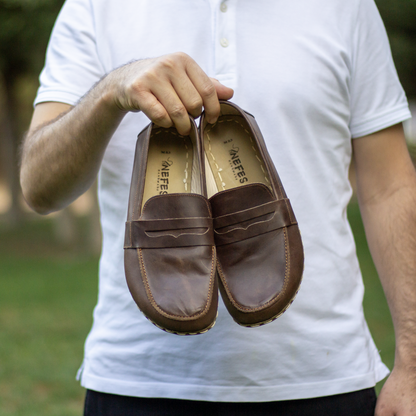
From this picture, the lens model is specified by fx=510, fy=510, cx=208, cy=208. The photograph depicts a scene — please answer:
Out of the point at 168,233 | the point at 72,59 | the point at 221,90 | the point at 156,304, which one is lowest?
the point at 156,304

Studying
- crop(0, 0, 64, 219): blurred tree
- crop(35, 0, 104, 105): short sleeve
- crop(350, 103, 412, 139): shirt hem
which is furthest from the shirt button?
crop(0, 0, 64, 219): blurred tree

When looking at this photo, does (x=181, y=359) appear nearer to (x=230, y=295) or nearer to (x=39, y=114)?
(x=230, y=295)

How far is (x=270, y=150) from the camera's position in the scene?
1.55 meters

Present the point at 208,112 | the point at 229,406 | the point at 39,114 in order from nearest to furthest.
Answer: the point at 208,112 → the point at 229,406 → the point at 39,114

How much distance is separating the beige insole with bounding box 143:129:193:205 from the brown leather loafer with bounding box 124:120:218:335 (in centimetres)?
12

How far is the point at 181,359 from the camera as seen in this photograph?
1.49 meters

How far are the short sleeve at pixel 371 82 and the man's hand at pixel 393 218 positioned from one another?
0.05m

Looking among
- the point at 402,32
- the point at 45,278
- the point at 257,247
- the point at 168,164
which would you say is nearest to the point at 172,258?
the point at 257,247

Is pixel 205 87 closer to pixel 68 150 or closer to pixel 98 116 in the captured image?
pixel 98 116

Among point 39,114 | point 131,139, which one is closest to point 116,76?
point 131,139

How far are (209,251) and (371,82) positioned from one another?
0.86 m

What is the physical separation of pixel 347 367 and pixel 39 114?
1215mm

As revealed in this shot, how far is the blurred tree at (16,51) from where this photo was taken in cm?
736

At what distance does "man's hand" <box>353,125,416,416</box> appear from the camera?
5.16 ft
